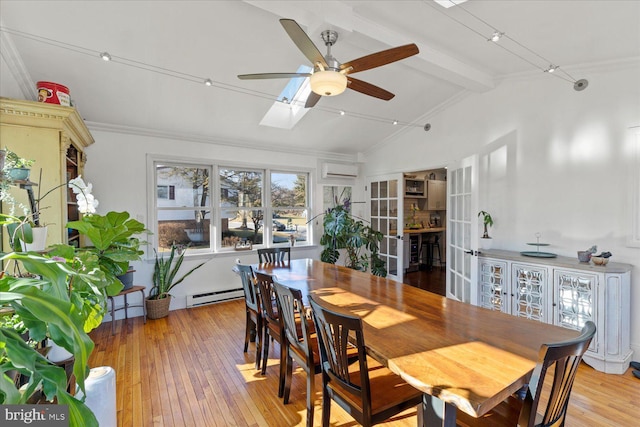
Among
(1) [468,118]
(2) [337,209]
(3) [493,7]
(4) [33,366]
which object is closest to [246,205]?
(2) [337,209]

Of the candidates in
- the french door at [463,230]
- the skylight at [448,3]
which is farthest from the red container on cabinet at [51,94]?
the french door at [463,230]

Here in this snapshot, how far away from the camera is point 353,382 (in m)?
1.54

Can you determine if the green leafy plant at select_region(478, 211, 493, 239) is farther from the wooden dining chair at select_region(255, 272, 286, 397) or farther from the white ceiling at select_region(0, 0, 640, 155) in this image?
the wooden dining chair at select_region(255, 272, 286, 397)

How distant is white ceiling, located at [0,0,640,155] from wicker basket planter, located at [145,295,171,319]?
225 centimetres

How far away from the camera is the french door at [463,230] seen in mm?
3295

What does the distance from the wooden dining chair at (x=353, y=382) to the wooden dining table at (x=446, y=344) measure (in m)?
0.10

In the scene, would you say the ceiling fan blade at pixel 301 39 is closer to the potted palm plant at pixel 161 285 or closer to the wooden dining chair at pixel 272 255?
the wooden dining chair at pixel 272 255

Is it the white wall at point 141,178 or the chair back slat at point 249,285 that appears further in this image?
the white wall at point 141,178

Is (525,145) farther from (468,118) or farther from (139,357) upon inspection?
(139,357)

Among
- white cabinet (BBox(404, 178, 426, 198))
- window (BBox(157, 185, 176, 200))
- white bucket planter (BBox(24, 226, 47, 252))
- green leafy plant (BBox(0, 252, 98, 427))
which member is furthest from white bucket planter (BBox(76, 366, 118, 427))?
white cabinet (BBox(404, 178, 426, 198))

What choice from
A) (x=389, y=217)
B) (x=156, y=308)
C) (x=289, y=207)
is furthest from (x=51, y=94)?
(x=389, y=217)

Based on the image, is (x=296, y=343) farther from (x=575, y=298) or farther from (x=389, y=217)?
(x=389, y=217)

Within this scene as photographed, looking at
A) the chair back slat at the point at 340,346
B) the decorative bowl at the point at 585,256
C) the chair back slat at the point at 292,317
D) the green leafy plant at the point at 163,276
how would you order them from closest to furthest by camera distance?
the chair back slat at the point at 340,346 → the chair back slat at the point at 292,317 → the decorative bowl at the point at 585,256 → the green leafy plant at the point at 163,276
